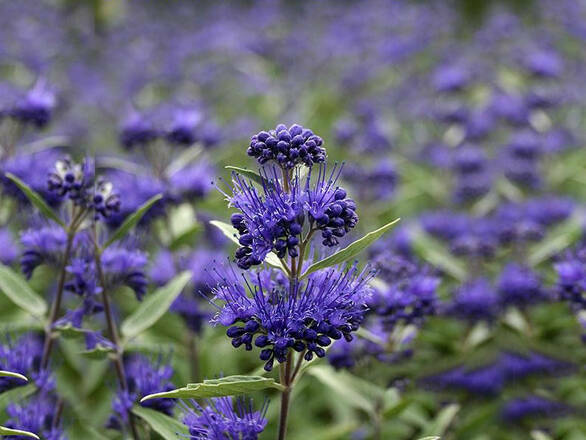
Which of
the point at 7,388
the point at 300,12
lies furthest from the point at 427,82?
the point at 7,388

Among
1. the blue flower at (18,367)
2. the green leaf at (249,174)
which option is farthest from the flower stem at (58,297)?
the green leaf at (249,174)

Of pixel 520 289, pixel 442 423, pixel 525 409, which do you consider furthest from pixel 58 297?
pixel 525 409

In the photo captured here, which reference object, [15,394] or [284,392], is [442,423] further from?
[15,394]

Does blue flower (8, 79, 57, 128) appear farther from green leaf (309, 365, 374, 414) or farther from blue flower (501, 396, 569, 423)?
blue flower (501, 396, 569, 423)

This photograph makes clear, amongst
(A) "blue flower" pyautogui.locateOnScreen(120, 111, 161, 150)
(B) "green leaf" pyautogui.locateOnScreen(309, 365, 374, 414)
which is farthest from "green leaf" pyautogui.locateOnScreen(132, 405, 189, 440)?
(A) "blue flower" pyautogui.locateOnScreen(120, 111, 161, 150)

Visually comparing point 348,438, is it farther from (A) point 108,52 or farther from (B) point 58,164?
(A) point 108,52

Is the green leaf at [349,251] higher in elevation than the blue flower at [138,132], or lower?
lower

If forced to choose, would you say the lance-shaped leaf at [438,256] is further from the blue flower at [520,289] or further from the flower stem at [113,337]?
the flower stem at [113,337]
